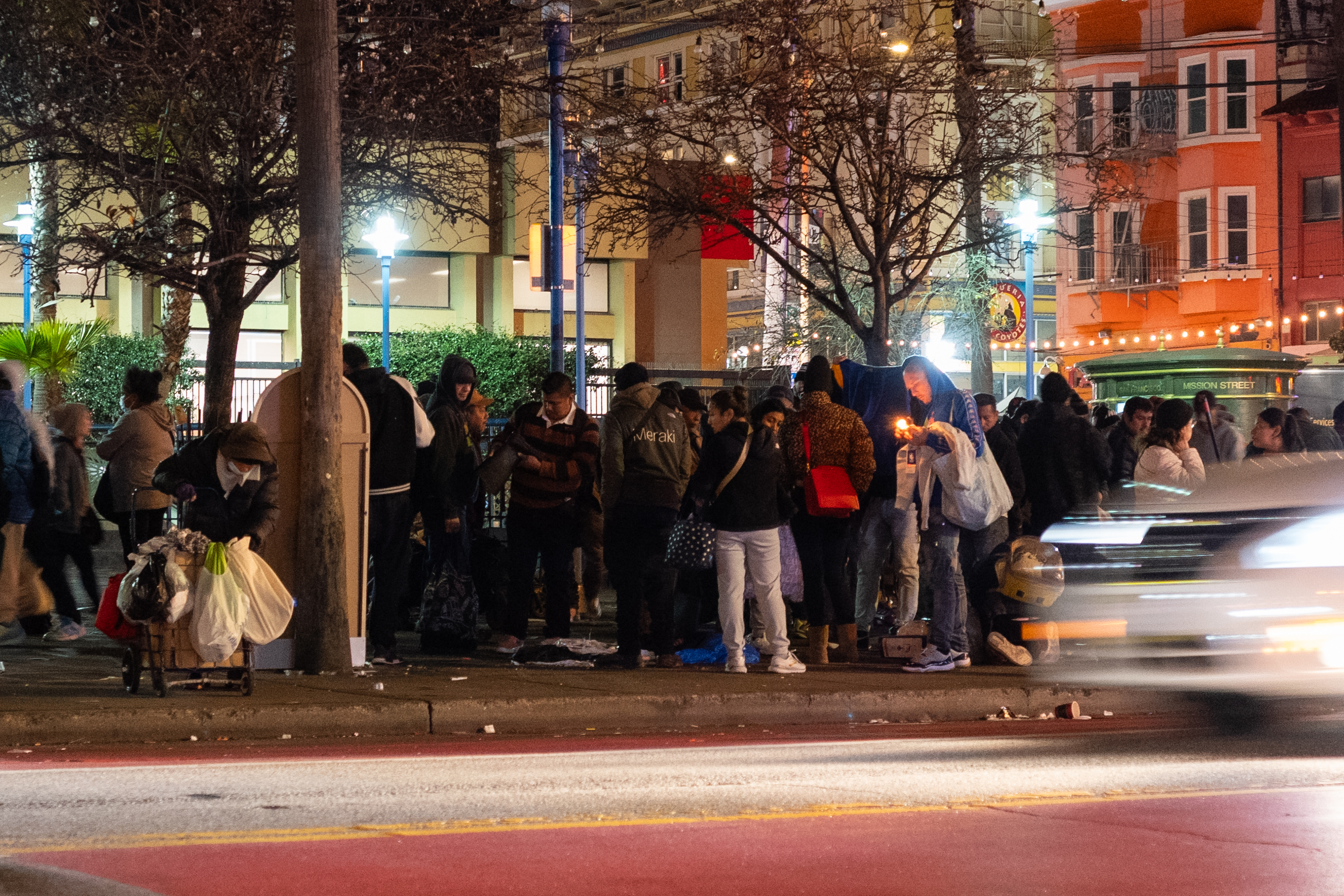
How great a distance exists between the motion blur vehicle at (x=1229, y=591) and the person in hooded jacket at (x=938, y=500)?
2.86 meters

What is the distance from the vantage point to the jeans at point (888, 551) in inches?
504

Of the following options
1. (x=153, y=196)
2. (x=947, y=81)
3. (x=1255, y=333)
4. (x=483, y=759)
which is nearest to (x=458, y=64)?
(x=153, y=196)

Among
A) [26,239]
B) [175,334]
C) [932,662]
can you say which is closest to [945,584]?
[932,662]

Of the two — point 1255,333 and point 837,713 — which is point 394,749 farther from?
point 1255,333

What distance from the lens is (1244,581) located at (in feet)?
28.3

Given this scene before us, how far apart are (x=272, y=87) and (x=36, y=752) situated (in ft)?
28.0

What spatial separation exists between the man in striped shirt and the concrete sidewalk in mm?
780

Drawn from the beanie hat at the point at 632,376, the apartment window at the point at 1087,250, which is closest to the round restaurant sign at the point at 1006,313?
the apartment window at the point at 1087,250

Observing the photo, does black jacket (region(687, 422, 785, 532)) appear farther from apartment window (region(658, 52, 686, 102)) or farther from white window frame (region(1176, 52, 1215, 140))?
white window frame (region(1176, 52, 1215, 140))

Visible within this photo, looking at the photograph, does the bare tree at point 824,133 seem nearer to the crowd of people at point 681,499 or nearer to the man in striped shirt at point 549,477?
the crowd of people at point 681,499

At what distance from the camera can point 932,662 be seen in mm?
12180

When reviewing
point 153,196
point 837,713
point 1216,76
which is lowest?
point 837,713

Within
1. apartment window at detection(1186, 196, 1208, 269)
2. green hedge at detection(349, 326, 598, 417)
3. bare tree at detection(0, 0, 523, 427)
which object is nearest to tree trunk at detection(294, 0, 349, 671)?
bare tree at detection(0, 0, 523, 427)

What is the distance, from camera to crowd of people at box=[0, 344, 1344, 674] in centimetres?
1180
